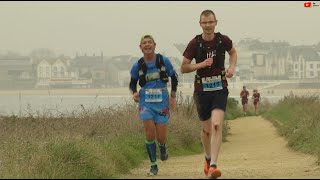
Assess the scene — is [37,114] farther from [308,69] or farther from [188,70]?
[308,69]

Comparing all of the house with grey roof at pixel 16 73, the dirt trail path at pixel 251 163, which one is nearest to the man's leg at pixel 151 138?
the dirt trail path at pixel 251 163

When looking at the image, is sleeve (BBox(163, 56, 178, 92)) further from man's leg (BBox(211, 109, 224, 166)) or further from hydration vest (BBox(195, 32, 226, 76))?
man's leg (BBox(211, 109, 224, 166))

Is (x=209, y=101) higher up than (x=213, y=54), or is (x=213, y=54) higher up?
(x=213, y=54)

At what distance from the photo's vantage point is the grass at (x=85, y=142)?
27.7ft

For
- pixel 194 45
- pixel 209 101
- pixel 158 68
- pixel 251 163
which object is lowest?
pixel 251 163

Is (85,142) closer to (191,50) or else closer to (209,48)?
(191,50)

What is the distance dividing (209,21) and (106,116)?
7.48 metres

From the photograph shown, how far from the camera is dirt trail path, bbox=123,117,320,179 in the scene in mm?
9336

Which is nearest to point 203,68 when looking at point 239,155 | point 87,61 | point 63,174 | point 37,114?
point 63,174

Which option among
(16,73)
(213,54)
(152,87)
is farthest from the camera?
(16,73)

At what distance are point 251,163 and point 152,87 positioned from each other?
3560 millimetres

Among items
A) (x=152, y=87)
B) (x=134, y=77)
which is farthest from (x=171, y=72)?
(x=134, y=77)

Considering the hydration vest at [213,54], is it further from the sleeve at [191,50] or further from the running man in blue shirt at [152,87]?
the running man in blue shirt at [152,87]

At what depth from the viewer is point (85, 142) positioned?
999 centimetres
